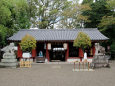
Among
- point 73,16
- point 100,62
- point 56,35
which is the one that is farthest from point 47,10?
point 100,62

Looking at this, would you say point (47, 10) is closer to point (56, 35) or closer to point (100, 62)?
point (56, 35)

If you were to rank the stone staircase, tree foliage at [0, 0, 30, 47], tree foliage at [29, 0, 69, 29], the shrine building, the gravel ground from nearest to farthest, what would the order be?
the gravel ground
the stone staircase
the shrine building
tree foliage at [0, 0, 30, 47]
tree foliage at [29, 0, 69, 29]

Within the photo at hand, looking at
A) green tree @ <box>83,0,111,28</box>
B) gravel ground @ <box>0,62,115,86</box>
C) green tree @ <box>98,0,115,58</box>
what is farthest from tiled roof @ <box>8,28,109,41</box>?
gravel ground @ <box>0,62,115,86</box>

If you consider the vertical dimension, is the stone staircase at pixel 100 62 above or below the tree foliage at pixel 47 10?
below

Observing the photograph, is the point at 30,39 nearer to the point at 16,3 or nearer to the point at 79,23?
the point at 16,3

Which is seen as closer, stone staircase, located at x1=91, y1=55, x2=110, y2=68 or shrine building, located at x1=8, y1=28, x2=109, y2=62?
stone staircase, located at x1=91, y1=55, x2=110, y2=68

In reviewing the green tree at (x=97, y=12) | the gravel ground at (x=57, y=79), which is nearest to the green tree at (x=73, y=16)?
the green tree at (x=97, y=12)

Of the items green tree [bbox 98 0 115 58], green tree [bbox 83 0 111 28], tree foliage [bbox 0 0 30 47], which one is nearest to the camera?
tree foliage [bbox 0 0 30 47]

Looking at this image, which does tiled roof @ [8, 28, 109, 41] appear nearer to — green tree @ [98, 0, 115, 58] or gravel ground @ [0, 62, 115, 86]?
green tree @ [98, 0, 115, 58]

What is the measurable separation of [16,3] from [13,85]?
19788 mm

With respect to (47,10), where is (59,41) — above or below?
below

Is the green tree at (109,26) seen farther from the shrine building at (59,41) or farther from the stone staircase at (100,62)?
the stone staircase at (100,62)

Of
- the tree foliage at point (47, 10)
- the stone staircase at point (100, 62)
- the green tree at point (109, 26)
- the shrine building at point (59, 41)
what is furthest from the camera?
the tree foliage at point (47, 10)

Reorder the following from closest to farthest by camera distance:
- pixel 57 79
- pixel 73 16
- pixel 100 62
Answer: pixel 57 79 → pixel 100 62 → pixel 73 16
